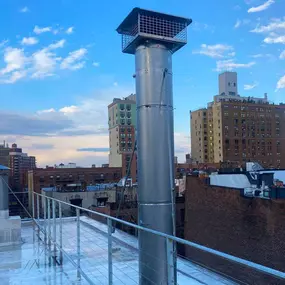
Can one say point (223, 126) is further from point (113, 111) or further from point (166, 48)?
point (166, 48)

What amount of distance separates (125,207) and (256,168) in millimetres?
12212

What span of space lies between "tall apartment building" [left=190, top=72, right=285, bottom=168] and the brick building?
30453 mm

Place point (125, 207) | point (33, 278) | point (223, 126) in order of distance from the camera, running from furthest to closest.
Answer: point (223, 126)
point (125, 207)
point (33, 278)

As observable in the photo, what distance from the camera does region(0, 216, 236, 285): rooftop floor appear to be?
4.12 meters

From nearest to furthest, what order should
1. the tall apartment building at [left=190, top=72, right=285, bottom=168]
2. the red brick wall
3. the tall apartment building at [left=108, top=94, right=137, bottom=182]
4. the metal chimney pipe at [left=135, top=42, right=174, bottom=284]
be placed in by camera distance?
1. the metal chimney pipe at [left=135, top=42, right=174, bottom=284]
2. the red brick wall
3. the tall apartment building at [left=108, top=94, right=137, bottom=182]
4. the tall apartment building at [left=190, top=72, right=285, bottom=168]

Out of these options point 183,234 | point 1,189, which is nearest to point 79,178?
point 183,234

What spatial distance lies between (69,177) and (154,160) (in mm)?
50700

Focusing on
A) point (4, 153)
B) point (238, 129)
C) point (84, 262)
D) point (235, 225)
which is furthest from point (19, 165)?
point (84, 262)

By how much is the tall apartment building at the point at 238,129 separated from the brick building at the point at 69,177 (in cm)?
3045

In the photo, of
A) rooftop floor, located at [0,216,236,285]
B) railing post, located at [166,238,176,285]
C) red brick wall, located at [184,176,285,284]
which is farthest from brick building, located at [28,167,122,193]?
railing post, located at [166,238,176,285]

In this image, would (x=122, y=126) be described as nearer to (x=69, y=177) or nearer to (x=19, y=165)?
(x=19, y=165)

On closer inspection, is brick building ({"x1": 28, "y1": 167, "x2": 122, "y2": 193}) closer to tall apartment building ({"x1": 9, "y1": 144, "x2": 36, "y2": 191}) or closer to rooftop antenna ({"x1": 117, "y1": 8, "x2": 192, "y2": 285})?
tall apartment building ({"x1": 9, "y1": 144, "x2": 36, "y2": 191})

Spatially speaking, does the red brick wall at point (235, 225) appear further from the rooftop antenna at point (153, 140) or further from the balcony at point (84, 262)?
the rooftop antenna at point (153, 140)

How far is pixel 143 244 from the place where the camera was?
3.24m
